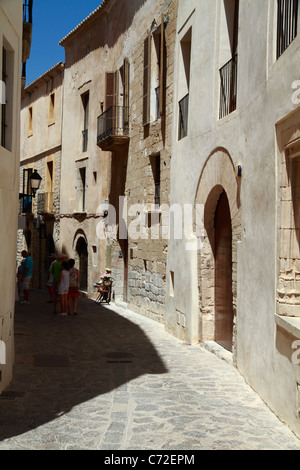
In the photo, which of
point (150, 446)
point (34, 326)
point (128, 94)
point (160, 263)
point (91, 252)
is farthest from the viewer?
point (91, 252)

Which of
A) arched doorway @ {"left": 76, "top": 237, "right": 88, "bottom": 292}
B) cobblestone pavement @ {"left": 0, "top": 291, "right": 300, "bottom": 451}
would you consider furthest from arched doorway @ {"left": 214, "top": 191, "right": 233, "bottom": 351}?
arched doorway @ {"left": 76, "top": 237, "right": 88, "bottom": 292}

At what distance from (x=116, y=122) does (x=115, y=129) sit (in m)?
Answer: 0.22

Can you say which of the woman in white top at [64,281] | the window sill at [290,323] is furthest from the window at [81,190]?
the window sill at [290,323]

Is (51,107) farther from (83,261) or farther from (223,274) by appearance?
(223,274)

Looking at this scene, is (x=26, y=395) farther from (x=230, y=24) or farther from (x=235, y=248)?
(x=230, y=24)

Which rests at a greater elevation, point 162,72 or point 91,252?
point 162,72

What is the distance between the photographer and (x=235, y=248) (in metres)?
8.52

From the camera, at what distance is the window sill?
18.1 feet

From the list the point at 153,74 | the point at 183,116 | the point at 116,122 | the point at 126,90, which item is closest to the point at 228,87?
the point at 183,116

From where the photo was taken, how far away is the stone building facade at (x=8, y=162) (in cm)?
686

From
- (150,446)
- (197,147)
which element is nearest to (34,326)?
(197,147)

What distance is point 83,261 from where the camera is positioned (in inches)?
901

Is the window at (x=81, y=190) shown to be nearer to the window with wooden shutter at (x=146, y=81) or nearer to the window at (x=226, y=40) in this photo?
the window with wooden shutter at (x=146, y=81)

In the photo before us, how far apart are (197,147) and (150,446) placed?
6540 millimetres
